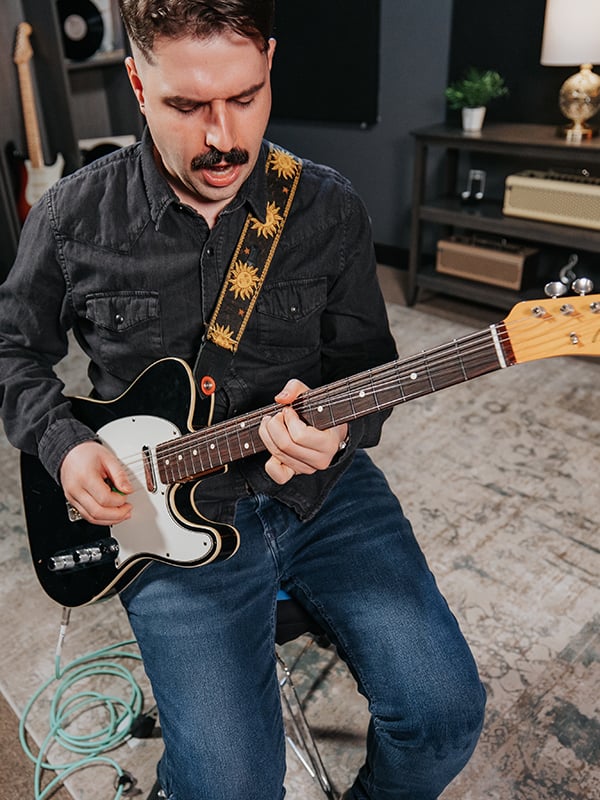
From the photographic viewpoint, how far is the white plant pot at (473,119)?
10.2 feet

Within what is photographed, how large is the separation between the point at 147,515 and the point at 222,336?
328 millimetres

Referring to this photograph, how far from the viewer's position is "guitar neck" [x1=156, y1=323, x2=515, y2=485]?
2.93 feet

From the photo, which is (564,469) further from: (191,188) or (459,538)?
(191,188)

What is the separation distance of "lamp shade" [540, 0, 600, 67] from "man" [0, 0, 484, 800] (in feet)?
6.37

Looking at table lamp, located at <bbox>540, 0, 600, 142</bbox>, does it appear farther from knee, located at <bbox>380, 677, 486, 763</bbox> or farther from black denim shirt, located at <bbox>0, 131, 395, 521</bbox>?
knee, located at <bbox>380, 677, 486, 763</bbox>

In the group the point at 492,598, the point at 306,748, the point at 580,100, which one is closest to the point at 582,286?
the point at 306,748

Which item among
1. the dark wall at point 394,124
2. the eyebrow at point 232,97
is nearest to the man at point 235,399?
the eyebrow at point 232,97

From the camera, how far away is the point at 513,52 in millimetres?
3215

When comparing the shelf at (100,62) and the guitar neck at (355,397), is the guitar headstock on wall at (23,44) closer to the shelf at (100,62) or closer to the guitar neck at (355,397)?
the shelf at (100,62)

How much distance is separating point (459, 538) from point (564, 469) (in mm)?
525

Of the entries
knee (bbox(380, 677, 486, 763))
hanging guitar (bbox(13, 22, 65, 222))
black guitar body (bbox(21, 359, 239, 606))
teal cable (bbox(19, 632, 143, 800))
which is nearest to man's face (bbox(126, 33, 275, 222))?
black guitar body (bbox(21, 359, 239, 606))

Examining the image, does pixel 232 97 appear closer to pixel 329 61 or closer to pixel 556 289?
pixel 556 289

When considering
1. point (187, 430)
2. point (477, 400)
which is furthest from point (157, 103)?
point (477, 400)

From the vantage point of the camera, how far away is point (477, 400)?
2.68 meters
